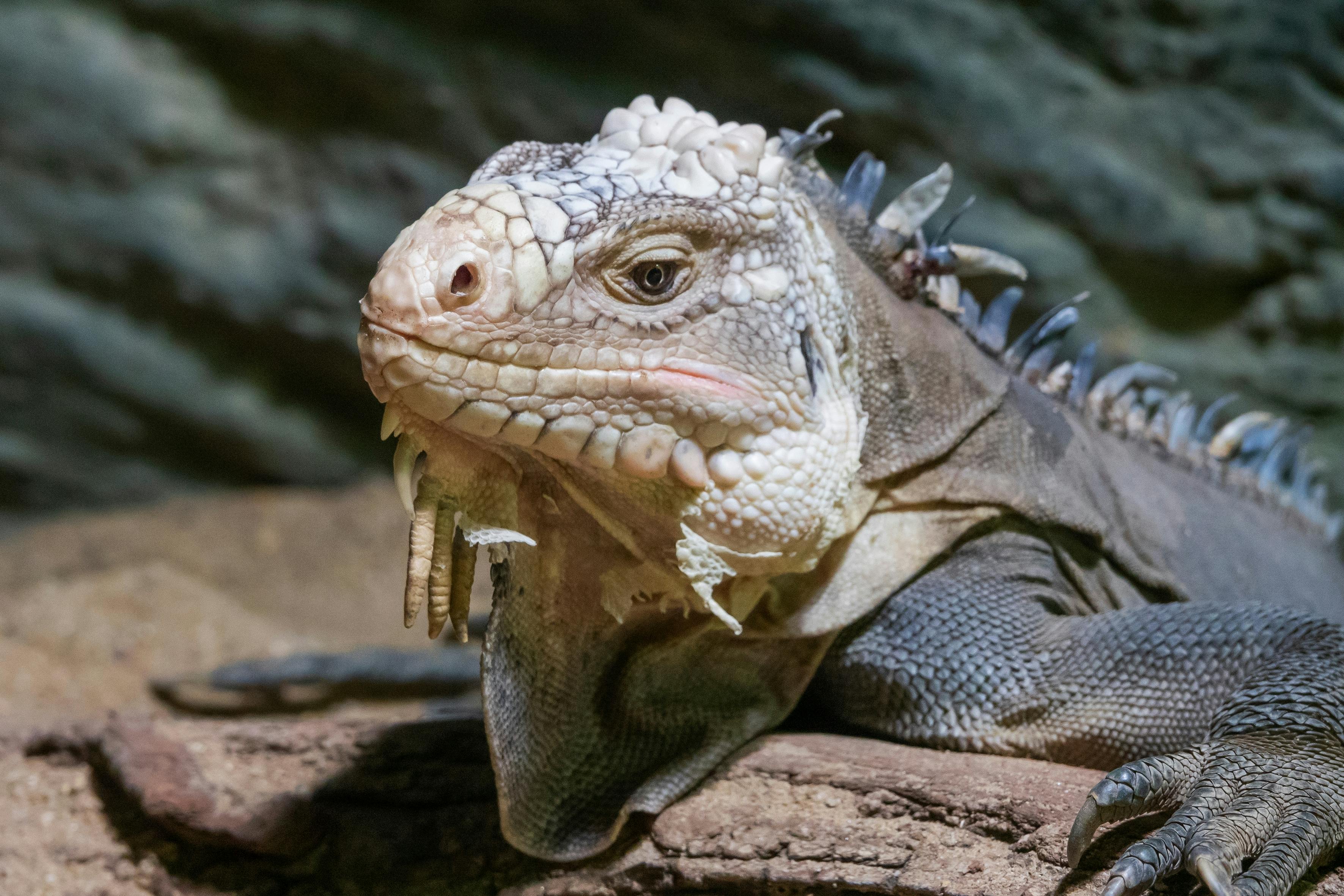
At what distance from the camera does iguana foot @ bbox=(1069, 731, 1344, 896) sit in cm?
177

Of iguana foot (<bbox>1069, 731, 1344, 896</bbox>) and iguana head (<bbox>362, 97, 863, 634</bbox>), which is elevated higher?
iguana head (<bbox>362, 97, 863, 634</bbox>)

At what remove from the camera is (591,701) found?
8.23 feet

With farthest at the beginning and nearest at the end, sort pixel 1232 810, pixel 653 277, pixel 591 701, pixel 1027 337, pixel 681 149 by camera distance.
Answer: pixel 1027 337
pixel 591 701
pixel 681 149
pixel 653 277
pixel 1232 810

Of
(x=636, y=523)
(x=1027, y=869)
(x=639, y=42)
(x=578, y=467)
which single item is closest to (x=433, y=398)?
(x=578, y=467)

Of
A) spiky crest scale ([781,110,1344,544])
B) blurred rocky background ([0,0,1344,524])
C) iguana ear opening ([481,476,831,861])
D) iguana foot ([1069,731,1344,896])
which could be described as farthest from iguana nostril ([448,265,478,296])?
blurred rocky background ([0,0,1344,524])

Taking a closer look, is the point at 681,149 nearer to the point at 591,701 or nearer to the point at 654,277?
the point at 654,277

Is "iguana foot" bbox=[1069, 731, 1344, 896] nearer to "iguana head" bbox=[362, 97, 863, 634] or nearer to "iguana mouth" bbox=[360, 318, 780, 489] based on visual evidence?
"iguana head" bbox=[362, 97, 863, 634]

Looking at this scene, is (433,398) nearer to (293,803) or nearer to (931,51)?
(293,803)

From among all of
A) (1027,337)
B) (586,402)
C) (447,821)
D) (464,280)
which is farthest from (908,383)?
(447,821)

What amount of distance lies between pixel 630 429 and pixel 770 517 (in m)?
0.34

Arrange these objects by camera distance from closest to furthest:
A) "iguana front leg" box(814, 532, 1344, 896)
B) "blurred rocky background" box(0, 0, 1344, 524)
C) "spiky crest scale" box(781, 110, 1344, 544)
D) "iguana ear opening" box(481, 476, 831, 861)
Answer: "iguana front leg" box(814, 532, 1344, 896) → "iguana ear opening" box(481, 476, 831, 861) → "spiky crest scale" box(781, 110, 1344, 544) → "blurred rocky background" box(0, 0, 1344, 524)

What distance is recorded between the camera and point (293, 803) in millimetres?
2842

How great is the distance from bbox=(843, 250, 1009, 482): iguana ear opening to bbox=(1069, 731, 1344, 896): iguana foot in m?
0.88

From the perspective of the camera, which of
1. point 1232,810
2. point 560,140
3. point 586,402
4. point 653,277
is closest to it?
point 1232,810
